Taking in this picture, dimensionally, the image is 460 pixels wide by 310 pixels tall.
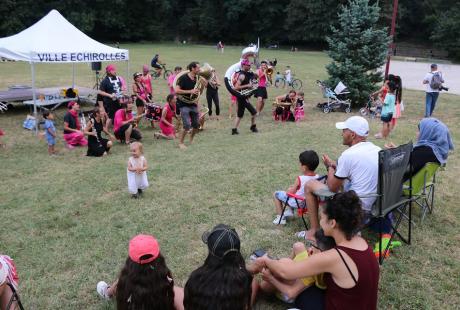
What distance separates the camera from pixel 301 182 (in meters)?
4.51

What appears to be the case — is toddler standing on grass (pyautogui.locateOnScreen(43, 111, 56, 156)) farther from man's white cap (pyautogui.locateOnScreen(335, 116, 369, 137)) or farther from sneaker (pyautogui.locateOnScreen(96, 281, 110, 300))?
man's white cap (pyautogui.locateOnScreen(335, 116, 369, 137))

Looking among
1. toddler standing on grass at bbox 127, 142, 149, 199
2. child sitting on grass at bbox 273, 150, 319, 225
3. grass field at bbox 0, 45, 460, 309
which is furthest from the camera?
toddler standing on grass at bbox 127, 142, 149, 199

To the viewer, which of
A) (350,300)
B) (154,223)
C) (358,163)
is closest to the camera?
(350,300)

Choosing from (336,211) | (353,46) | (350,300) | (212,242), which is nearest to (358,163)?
(336,211)

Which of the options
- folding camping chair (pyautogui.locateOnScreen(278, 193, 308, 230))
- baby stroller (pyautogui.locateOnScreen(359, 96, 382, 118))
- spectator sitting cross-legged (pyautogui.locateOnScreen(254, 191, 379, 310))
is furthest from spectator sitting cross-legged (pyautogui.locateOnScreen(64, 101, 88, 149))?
baby stroller (pyautogui.locateOnScreen(359, 96, 382, 118))

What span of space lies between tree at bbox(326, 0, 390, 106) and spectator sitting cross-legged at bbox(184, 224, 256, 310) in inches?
446

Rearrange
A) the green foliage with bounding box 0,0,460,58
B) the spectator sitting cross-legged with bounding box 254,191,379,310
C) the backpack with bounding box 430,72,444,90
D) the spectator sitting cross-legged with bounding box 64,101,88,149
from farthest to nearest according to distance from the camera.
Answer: the green foliage with bounding box 0,0,460,58 → the backpack with bounding box 430,72,444,90 → the spectator sitting cross-legged with bounding box 64,101,88,149 → the spectator sitting cross-legged with bounding box 254,191,379,310

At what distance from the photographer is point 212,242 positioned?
2.34m

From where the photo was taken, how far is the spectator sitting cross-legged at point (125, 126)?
876cm

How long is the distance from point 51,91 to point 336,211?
1193 centimetres

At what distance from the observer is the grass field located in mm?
3656

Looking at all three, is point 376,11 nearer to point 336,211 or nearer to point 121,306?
point 336,211

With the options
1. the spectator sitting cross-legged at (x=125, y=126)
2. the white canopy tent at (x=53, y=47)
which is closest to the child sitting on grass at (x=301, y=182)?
the spectator sitting cross-legged at (x=125, y=126)

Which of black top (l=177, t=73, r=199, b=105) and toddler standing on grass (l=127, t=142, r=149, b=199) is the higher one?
black top (l=177, t=73, r=199, b=105)
